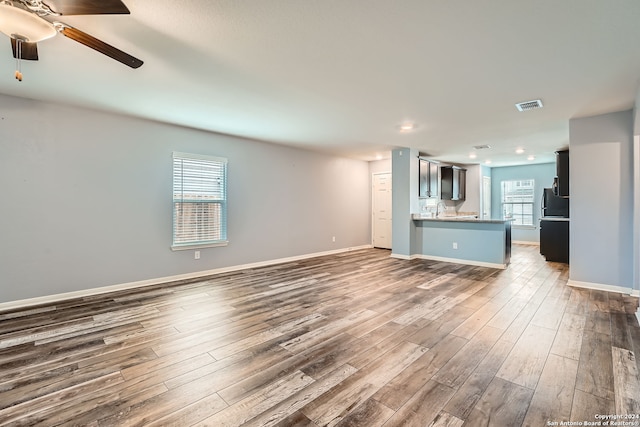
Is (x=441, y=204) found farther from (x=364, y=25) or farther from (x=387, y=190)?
(x=364, y=25)

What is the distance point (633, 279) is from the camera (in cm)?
386

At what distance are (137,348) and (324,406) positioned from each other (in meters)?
1.73

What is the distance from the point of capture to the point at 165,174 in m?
4.58

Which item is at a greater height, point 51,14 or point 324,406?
point 51,14

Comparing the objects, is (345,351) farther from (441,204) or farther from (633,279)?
(441,204)

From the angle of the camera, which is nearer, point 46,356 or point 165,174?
point 46,356

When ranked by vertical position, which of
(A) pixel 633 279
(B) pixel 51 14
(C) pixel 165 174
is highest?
(B) pixel 51 14

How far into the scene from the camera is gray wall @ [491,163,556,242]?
8617 millimetres

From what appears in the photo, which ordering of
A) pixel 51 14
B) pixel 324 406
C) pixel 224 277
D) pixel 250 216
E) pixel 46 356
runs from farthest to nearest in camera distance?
pixel 250 216 → pixel 224 277 → pixel 46 356 → pixel 51 14 → pixel 324 406

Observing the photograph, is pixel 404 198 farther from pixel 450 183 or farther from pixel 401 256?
pixel 450 183

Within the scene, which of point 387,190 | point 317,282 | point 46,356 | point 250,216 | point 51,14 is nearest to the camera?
point 51,14

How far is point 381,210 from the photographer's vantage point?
8109 mm

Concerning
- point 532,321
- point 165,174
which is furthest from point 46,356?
point 532,321

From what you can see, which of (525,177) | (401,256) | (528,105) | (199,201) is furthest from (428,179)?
(199,201)
